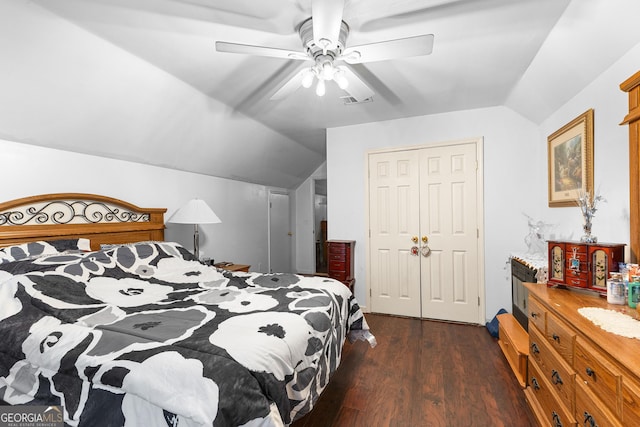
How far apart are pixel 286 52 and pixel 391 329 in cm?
289

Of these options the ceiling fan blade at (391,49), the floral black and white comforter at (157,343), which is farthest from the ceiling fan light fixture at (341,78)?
the floral black and white comforter at (157,343)

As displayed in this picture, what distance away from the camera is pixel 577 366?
1275 mm

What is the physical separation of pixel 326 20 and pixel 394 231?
8.77 ft

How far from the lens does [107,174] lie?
2.85 m

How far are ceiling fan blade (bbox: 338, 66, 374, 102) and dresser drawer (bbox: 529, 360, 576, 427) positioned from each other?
212cm

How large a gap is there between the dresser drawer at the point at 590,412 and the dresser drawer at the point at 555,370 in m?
0.06

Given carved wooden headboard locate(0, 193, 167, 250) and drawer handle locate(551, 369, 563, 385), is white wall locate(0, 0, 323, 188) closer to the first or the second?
carved wooden headboard locate(0, 193, 167, 250)

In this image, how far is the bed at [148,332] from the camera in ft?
3.40

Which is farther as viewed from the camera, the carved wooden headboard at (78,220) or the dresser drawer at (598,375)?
the carved wooden headboard at (78,220)

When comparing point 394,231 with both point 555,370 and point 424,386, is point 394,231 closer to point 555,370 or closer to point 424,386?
point 424,386

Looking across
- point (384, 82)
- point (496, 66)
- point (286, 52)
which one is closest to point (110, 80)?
point (286, 52)

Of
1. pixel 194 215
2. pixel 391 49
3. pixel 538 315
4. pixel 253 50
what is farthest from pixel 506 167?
pixel 194 215

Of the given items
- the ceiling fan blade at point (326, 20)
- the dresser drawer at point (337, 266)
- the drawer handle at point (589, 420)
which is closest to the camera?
the drawer handle at point (589, 420)

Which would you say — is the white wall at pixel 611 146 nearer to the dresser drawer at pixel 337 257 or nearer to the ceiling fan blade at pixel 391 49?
the ceiling fan blade at pixel 391 49
